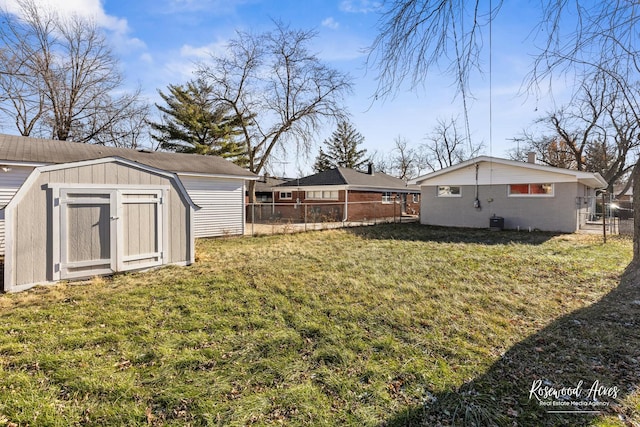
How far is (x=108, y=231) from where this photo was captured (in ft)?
20.1

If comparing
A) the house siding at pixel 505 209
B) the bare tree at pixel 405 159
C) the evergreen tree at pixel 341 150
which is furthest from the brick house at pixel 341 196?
the bare tree at pixel 405 159

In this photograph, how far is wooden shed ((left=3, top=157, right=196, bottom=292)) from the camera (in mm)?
5262

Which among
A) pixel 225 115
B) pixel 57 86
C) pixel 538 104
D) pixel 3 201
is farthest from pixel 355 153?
pixel 538 104

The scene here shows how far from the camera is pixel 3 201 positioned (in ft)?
27.4

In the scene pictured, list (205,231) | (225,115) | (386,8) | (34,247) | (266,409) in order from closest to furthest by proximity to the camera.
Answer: (266,409), (386,8), (34,247), (205,231), (225,115)

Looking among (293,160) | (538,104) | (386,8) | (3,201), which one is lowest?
(3,201)

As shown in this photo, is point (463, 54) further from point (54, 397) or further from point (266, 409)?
point (54, 397)

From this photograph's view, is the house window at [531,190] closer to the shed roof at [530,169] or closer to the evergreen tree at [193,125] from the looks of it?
the shed roof at [530,169]

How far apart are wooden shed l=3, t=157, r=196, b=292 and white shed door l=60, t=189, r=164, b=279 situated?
0.01 m

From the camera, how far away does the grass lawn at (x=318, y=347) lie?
93.6 inches

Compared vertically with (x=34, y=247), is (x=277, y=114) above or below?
above

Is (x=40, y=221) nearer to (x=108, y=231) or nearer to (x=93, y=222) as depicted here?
(x=93, y=222)

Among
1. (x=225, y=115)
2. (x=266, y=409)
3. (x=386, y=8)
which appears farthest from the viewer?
(x=225, y=115)

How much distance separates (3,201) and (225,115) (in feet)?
67.1
